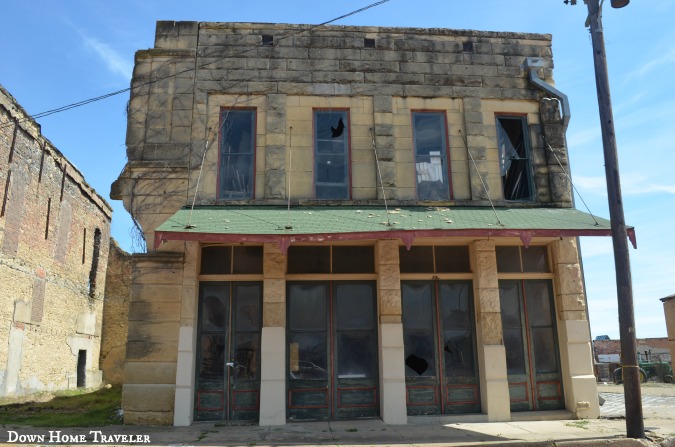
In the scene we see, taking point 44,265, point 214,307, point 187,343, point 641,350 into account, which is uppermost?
point 44,265

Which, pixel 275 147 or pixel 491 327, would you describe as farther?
pixel 275 147

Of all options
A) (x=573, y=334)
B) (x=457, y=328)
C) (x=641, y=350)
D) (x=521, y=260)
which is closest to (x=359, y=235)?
(x=457, y=328)

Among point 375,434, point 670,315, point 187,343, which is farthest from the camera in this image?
point 670,315

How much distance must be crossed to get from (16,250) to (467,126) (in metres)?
13.8

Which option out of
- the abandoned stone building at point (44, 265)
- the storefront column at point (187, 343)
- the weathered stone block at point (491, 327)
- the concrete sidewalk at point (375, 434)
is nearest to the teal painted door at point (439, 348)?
the weathered stone block at point (491, 327)

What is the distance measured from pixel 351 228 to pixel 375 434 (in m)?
3.41

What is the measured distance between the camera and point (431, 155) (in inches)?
466

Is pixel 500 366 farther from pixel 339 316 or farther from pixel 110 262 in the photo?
pixel 110 262

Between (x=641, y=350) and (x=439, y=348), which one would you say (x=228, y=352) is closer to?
(x=439, y=348)

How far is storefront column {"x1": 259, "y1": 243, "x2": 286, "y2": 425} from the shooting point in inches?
394

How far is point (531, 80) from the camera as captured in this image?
12.2 metres

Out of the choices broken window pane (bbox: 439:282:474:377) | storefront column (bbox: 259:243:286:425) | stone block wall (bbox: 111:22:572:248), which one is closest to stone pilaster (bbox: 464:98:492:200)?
stone block wall (bbox: 111:22:572:248)

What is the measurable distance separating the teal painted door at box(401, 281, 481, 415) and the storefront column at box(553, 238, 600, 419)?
1772 millimetres

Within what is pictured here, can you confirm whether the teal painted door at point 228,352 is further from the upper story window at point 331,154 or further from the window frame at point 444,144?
the window frame at point 444,144
